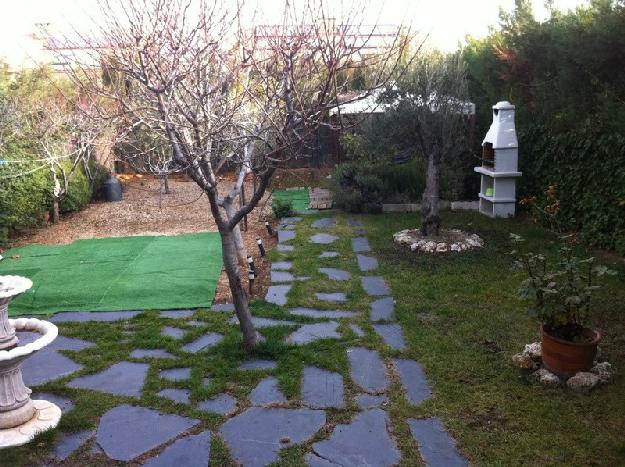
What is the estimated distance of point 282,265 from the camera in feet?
21.3

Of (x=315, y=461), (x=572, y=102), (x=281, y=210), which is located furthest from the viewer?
(x=281, y=210)

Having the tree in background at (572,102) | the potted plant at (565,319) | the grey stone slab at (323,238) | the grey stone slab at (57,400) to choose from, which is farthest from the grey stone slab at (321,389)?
the tree in background at (572,102)

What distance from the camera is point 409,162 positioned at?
10227mm

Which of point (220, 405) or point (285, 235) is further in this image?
point (285, 235)

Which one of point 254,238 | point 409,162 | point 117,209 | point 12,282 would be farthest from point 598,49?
point 117,209

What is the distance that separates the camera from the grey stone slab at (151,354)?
4.28 metres

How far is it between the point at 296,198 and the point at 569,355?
305 inches

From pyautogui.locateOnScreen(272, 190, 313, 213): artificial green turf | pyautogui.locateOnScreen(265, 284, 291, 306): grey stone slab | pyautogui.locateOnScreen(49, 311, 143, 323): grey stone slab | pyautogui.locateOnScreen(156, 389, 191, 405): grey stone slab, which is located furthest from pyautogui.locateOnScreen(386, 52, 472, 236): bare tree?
pyautogui.locateOnScreen(156, 389, 191, 405): grey stone slab

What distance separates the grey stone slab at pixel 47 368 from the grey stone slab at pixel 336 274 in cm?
275

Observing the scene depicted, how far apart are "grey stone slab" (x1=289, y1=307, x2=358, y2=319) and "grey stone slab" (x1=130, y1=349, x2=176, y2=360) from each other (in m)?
1.19

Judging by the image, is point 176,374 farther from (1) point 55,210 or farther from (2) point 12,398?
(1) point 55,210

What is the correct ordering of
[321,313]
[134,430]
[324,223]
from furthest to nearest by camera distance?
[324,223] → [321,313] → [134,430]

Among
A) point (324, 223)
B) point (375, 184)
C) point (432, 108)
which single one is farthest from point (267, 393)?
point (375, 184)

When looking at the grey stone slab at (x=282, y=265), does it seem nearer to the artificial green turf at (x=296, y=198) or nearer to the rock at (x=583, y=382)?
the artificial green turf at (x=296, y=198)
